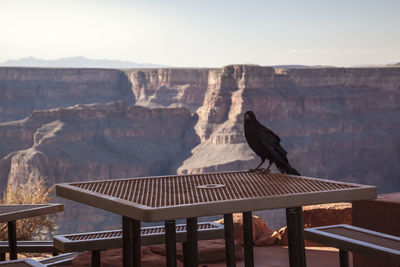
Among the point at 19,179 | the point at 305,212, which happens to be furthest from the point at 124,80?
the point at 305,212

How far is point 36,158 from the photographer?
5653cm

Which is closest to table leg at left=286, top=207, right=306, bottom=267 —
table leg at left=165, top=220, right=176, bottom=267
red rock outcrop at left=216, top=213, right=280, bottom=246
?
table leg at left=165, top=220, right=176, bottom=267

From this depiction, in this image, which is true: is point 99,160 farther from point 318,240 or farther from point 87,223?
point 318,240

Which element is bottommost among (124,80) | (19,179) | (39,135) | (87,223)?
(87,223)

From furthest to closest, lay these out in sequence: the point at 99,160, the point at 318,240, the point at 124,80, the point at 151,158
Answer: the point at 124,80 → the point at 151,158 → the point at 99,160 → the point at 318,240

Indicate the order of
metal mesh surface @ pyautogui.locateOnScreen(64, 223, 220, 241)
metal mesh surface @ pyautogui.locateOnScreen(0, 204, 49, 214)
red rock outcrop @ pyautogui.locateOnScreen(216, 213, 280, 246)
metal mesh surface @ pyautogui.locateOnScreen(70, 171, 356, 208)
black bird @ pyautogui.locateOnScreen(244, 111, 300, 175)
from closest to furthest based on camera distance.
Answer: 1. metal mesh surface @ pyautogui.locateOnScreen(70, 171, 356, 208)
2. black bird @ pyautogui.locateOnScreen(244, 111, 300, 175)
3. metal mesh surface @ pyautogui.locateOnScreen(0, 204, 49, 214)
4. metal mesh surface @ pyautogui.locateOnScreen(64, 223, 220, 241)
5. red rock outcrop @ pyautogui.locateOnScreen(216, 213, 280, 246)

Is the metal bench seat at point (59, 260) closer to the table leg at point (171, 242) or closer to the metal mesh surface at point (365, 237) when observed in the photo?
the table leg at point (171, 242)

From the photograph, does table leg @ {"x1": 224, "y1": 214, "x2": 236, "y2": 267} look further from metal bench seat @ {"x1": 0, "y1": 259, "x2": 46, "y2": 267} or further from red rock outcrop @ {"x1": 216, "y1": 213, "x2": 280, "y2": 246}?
red rock outcrop @ {"x1": 216, "y1": 213, "x2": 280, "y2": 246}

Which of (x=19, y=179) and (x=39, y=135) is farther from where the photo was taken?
(x=39, y=135)

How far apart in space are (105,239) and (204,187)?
1493 mm

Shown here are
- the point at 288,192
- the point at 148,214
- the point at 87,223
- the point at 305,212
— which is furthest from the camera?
the point at 87,223

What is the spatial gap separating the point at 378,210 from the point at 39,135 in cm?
5712

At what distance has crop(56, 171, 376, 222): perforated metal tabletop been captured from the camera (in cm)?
315

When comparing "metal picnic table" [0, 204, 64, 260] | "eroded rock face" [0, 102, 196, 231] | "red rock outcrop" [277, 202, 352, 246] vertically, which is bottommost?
"eroded rock face" [0, 102, 196, 231]
